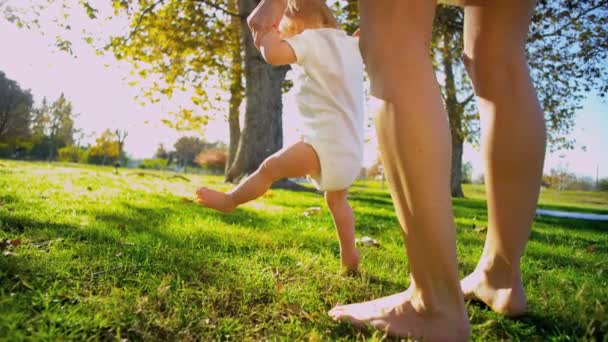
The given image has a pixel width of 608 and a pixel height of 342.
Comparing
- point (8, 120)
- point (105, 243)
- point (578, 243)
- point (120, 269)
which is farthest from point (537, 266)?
point (8, 120)

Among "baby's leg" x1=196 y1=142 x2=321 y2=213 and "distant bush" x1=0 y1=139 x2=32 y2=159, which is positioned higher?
"distant bush" x1=0 y1=139 x2=32 y2=159

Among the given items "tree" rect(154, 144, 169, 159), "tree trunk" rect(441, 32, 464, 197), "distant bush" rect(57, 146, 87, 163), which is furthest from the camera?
"tree" rect(154, 144, 169, 159)

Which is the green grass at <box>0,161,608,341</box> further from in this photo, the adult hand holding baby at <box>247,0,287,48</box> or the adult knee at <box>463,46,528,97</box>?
the adult hand holding baby at <box>247,0,287,48</box>

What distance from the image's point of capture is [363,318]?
130 cm

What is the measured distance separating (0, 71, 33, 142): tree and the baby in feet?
159

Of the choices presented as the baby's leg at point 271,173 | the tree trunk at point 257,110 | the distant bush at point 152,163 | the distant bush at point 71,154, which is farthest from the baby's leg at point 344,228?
the distant bush at point 152,163

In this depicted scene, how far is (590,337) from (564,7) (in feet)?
33.6

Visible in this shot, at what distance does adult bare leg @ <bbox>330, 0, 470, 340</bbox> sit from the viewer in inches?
44.6

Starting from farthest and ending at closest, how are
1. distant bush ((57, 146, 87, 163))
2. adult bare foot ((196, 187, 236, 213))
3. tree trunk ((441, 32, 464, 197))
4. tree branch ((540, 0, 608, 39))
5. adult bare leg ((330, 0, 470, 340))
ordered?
distant bush ((57, 146, 87, 163)), tree trunk ((441, 32, 464, 197)), tree branch ((540, 0, 608, 39)), adult bare foot ((196, 187, 236, 213)), adult bare leg ((330, 0, 470, 340))

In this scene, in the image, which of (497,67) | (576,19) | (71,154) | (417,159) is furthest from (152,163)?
(417,159)

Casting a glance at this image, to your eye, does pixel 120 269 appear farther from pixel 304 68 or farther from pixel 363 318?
pixel 304 68

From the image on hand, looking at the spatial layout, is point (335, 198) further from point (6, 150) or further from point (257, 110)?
point (6, 150)

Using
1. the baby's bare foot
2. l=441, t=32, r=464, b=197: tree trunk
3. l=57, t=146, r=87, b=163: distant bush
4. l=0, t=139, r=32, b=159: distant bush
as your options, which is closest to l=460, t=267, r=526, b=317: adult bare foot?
the baby's bare foot

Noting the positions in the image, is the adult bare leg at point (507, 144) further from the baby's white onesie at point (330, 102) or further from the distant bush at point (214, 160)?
the distant bush at point (214, 160)
